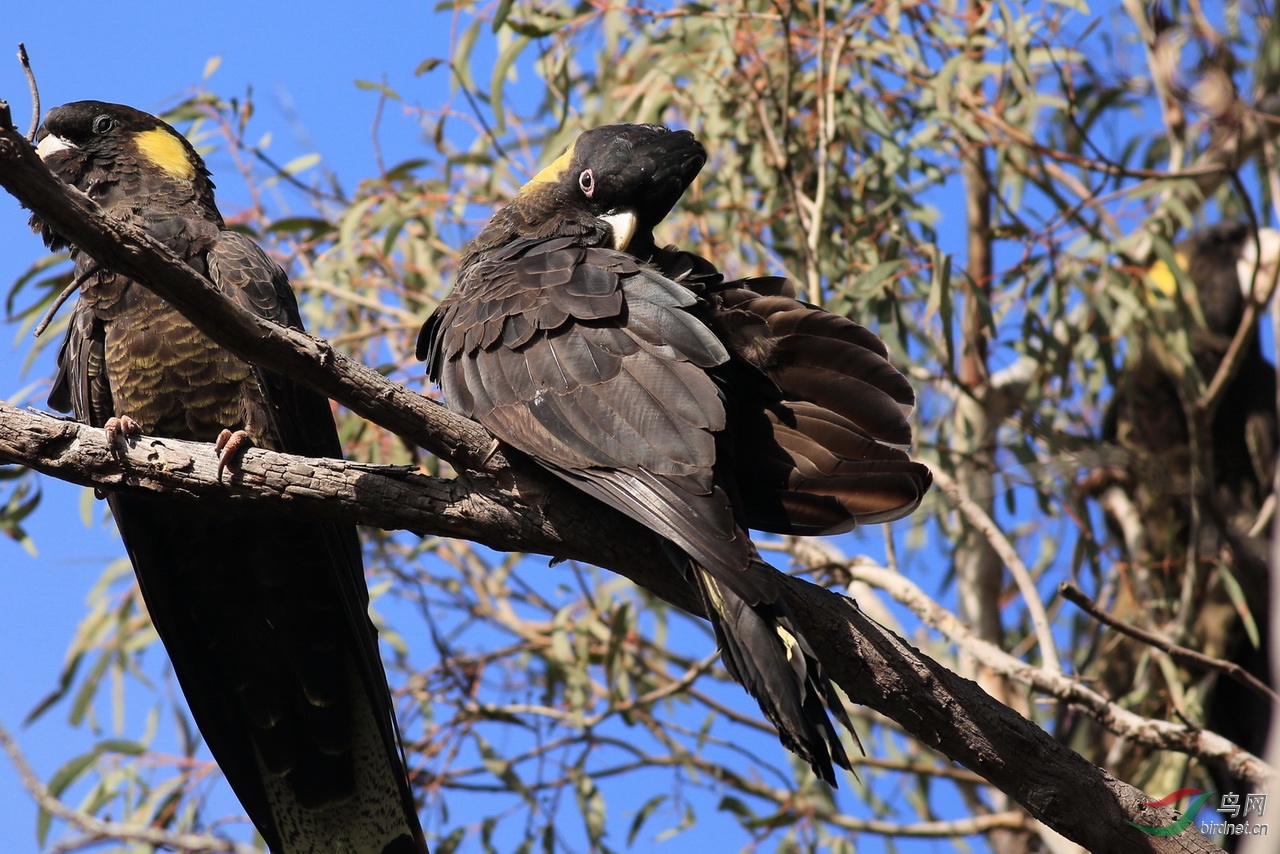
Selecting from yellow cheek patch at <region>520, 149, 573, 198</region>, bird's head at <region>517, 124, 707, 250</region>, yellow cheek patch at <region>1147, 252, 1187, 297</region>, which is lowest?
bird's head at <region>517, 124, 707, 250</region>

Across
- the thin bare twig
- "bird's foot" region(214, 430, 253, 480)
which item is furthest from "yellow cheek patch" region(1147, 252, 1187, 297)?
"bird's foot" region(214, 430, 253, 480)

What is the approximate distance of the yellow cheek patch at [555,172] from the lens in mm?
3057

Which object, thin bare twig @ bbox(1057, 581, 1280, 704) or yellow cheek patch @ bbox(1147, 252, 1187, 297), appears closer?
thin bare twig @ bbox(1057, 581, 1280, 704)

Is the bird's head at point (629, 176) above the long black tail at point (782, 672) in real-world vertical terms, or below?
above

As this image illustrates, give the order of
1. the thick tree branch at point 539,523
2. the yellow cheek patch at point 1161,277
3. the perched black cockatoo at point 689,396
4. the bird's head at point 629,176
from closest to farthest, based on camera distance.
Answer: the perched black cockatoo at point 689,396 → the thick tree branch at point 539,523 → the bird's head at point 629,176 → the yellow cheek patch at point 1161,277

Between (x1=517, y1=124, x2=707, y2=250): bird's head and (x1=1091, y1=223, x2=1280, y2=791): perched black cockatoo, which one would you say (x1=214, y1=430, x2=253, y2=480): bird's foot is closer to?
(x1=517, y1=124, x2=707, y2=250): bird's head

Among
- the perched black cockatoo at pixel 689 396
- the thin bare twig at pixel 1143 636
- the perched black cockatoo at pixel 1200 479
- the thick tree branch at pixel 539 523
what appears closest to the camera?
the perched black cockatoo at pixel 689 396

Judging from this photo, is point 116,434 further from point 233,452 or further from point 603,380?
point 603,380

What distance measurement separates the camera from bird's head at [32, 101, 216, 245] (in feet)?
10.6

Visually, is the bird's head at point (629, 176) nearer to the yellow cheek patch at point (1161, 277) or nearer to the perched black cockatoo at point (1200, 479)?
the perched black cockatoo at point (1200, 479)

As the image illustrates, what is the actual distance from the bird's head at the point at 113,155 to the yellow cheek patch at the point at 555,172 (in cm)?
95

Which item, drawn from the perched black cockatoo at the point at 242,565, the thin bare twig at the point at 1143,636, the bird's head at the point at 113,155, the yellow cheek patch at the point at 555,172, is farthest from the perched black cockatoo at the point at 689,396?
the bird's head at the point at 113,155

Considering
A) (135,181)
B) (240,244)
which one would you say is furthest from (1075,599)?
(135,181)

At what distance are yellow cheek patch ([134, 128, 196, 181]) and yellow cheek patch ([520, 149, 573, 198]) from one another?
980 mm
